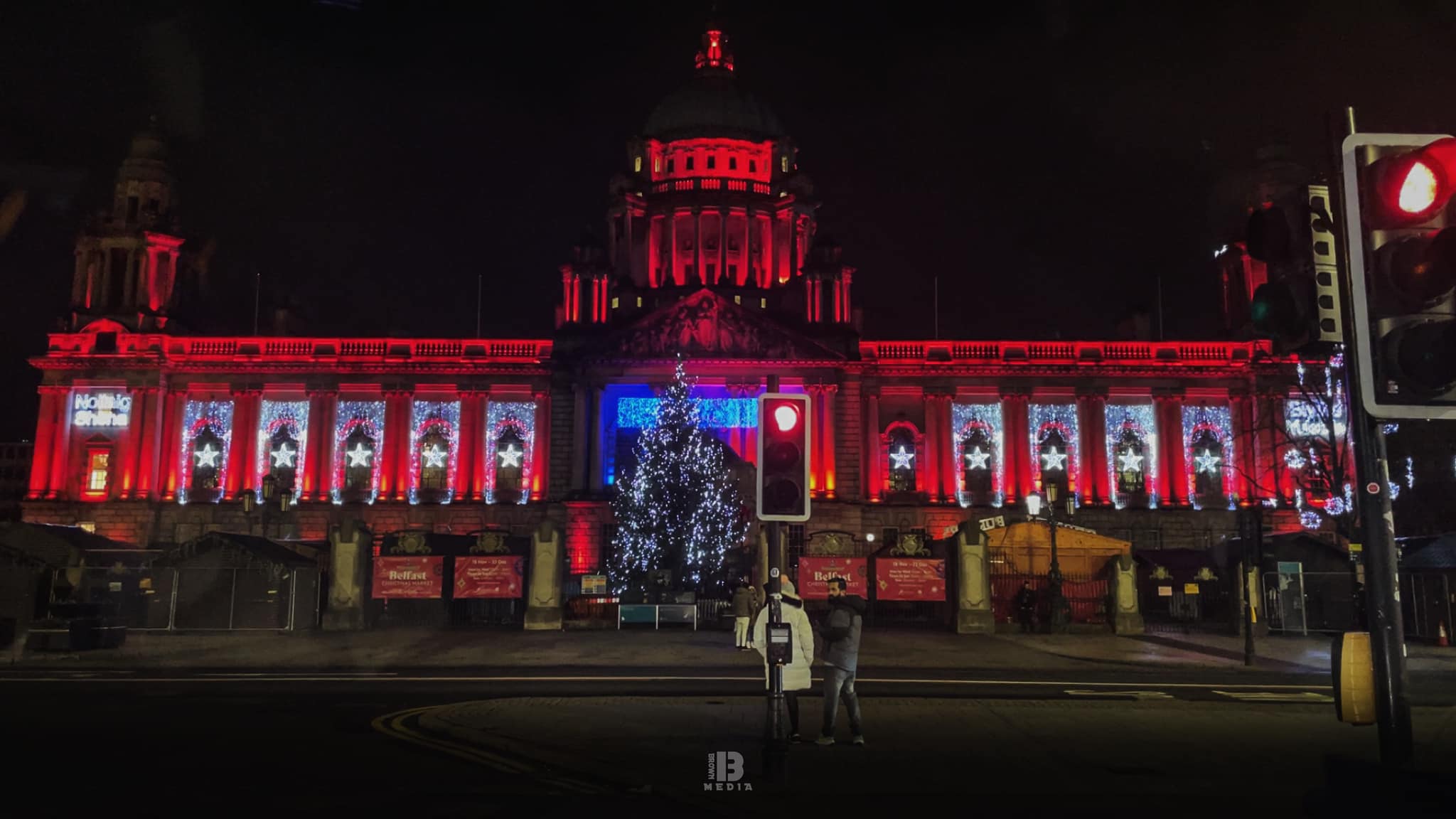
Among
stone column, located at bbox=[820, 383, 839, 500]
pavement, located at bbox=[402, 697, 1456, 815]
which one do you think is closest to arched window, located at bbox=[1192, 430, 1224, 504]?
stone column, located at bbox=[820, 383, 839, 500]

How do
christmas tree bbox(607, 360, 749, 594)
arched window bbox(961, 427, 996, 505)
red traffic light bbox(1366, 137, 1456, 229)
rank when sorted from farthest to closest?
arched window bbox(961, 427, 996, 505) < christmas tree bbox(607, 360, 749, 594) < red traffic light bbox(1366, 137, 1456, 229)

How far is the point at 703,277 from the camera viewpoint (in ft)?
230

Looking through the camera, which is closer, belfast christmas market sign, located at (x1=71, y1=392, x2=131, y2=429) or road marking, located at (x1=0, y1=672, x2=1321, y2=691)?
road marking, located at (x1=0, y1=672, x2=1321, y2=691)

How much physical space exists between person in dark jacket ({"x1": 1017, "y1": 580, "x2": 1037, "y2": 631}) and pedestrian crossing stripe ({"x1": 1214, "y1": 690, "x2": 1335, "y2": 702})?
16.4m

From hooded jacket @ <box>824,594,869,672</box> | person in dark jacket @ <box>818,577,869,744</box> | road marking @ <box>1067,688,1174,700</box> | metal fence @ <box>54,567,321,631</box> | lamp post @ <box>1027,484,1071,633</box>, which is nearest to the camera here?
person in dark jacket @ <box>818,577,869,744</box>

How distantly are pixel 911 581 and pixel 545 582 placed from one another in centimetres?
1206

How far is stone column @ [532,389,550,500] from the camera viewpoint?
201 ft

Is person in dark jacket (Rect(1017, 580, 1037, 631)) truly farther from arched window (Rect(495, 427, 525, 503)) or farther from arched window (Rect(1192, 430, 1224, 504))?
arched window (Rect(495, 427, 525, 503))

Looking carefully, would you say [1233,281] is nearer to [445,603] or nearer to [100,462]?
[445,603]

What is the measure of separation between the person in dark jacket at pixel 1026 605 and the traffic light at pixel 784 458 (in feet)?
89.4

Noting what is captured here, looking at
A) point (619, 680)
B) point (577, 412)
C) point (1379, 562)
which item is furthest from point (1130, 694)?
point (577, 412)

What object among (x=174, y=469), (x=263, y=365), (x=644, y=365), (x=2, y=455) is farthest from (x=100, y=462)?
(x=2, y=455)

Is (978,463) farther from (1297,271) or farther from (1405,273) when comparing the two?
(1405,273)

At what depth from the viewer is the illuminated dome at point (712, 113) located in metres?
74.9
